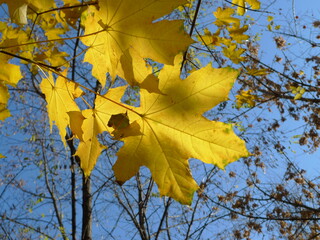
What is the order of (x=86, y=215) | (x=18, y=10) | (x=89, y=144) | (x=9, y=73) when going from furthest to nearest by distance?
(x=86, y=215), (x=89, y=144), (x=9, y=73), (x=18, y=10)

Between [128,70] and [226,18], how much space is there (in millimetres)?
1146

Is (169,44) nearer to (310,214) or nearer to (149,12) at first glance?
(149,12)

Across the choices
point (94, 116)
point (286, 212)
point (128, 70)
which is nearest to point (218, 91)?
point (128, 70)

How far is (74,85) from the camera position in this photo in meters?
0.95

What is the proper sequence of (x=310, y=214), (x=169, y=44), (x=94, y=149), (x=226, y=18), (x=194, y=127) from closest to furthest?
(x=169, y=44) < (x=194, y=127) < (x=94, y=149) < (x=226, y=18) < (x=310, y=214)

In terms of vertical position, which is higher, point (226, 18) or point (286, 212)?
point (226, 18)

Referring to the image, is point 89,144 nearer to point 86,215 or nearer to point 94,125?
point 94,125

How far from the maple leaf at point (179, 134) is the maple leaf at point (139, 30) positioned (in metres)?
0.10

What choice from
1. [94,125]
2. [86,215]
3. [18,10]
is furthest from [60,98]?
[86,215]

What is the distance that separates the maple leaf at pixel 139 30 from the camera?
27.2 inches

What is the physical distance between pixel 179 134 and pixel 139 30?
11.7 inches

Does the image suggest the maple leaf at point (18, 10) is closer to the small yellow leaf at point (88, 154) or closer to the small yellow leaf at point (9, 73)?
the small yellow leaf at point (9, 73)

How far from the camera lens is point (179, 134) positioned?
0.83m

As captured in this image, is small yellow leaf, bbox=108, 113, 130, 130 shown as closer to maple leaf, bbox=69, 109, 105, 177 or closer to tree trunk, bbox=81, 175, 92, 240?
maple leaf, bbox=69, 109, 105, 177
